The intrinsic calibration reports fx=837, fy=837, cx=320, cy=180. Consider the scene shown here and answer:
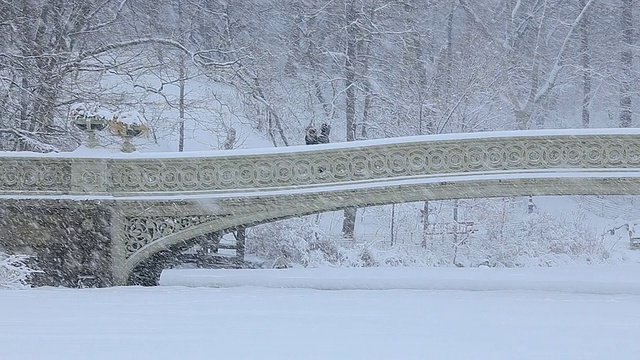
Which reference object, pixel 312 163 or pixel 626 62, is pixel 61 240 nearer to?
pixel 312 163

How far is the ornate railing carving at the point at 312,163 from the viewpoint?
11.0 meters

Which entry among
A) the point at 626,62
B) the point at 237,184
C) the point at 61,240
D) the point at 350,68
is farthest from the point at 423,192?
the point at 626,62

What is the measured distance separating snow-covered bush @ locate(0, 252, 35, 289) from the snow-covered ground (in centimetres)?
139

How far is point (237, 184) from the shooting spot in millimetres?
11594

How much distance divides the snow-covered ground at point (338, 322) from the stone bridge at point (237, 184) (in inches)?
49.5

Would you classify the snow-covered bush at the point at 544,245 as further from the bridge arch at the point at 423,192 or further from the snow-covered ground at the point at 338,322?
the bridge arch at the point at 423,192

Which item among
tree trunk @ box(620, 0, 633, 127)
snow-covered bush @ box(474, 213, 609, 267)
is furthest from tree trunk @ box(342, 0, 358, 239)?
tree trunk @ box(620, 0, 633, 127)

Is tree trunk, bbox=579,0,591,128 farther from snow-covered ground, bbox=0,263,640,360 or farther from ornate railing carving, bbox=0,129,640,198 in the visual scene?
snow-covered ground, bbox=0,263,640,360

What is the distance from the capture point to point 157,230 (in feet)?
38.7

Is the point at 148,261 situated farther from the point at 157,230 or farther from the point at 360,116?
the point at 360,116

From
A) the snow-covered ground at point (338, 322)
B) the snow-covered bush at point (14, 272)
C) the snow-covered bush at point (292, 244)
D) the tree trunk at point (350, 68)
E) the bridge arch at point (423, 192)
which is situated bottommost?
the snow-covered ground at point (338, 322)

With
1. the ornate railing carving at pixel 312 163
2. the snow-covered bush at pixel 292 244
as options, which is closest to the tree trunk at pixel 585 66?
the snow-covered bush at pixel 292 244

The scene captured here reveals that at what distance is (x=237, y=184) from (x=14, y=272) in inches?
123

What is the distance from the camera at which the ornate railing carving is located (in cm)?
1102
